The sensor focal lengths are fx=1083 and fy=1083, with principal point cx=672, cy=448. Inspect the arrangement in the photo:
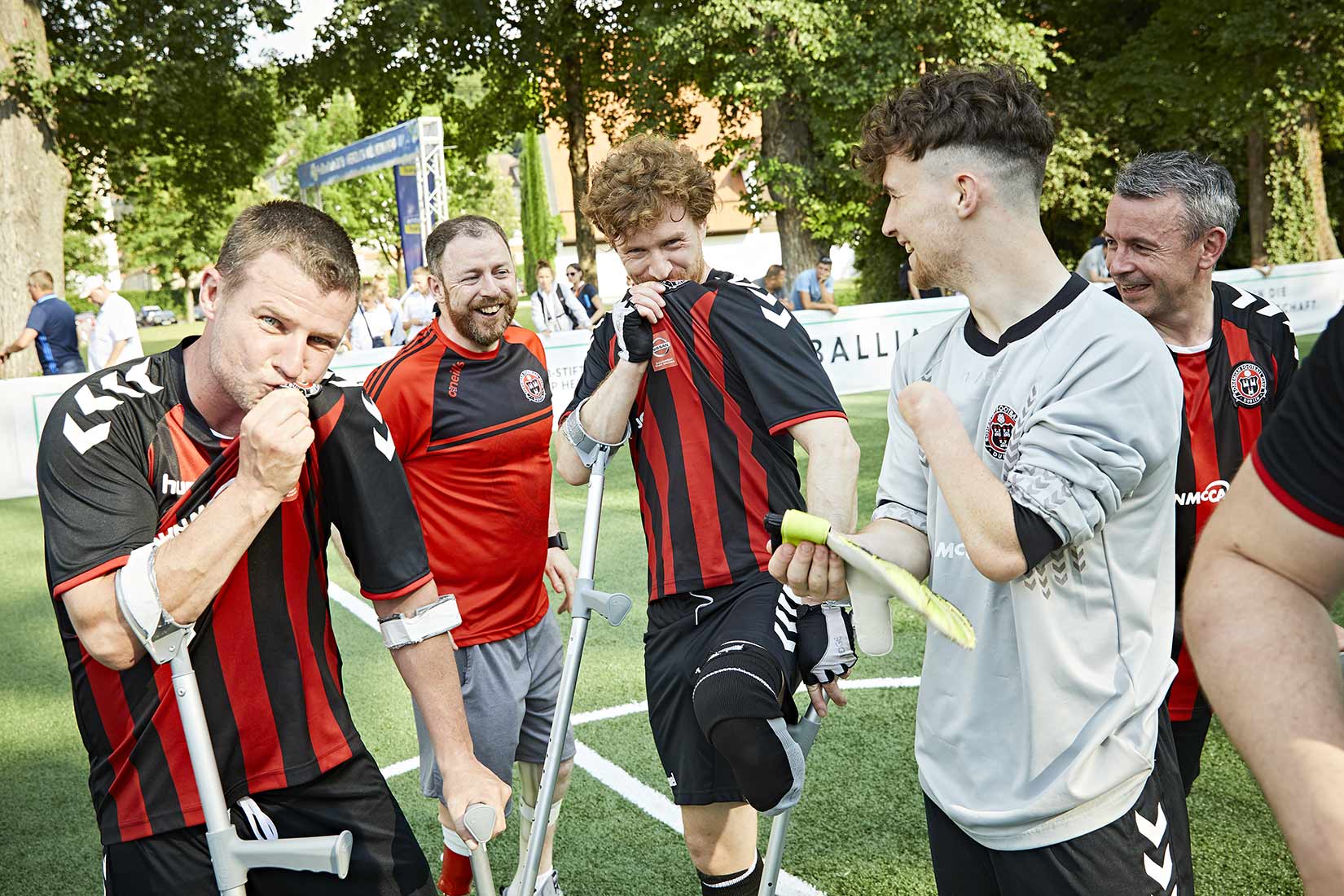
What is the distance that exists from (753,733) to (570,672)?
86 centimetres

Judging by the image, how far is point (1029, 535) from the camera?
2023 mm

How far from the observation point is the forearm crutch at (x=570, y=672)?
11.8 feet

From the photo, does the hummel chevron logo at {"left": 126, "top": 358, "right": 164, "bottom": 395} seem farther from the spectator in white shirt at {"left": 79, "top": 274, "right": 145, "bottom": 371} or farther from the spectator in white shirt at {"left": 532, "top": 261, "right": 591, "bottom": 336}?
the spectator in white shirt at {"left": 532, "top": 261, "right": 591, "bottom": 336}

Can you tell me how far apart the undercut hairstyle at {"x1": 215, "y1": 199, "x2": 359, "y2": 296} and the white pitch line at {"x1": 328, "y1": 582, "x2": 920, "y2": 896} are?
1802mm

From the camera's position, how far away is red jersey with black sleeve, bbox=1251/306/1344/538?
3.51 feet

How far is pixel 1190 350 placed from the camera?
3.67 metres

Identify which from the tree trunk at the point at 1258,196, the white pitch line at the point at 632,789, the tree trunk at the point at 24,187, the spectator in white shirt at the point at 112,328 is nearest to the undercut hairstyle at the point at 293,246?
the white pitch line at the point at 632,789

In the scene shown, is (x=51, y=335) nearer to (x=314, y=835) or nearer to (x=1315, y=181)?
(x=314, y=835)

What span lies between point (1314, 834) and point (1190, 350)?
3.02m

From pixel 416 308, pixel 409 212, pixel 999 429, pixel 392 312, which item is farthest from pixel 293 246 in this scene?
pixel 392 312

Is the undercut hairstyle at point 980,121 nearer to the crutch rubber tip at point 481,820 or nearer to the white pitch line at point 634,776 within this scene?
the crutch rubber tip at point 481,820

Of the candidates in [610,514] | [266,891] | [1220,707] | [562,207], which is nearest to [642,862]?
[266,891]

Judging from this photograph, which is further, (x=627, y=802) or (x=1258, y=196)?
(x=1258, y=196)

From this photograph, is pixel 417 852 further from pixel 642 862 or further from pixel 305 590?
pixel 642 862
